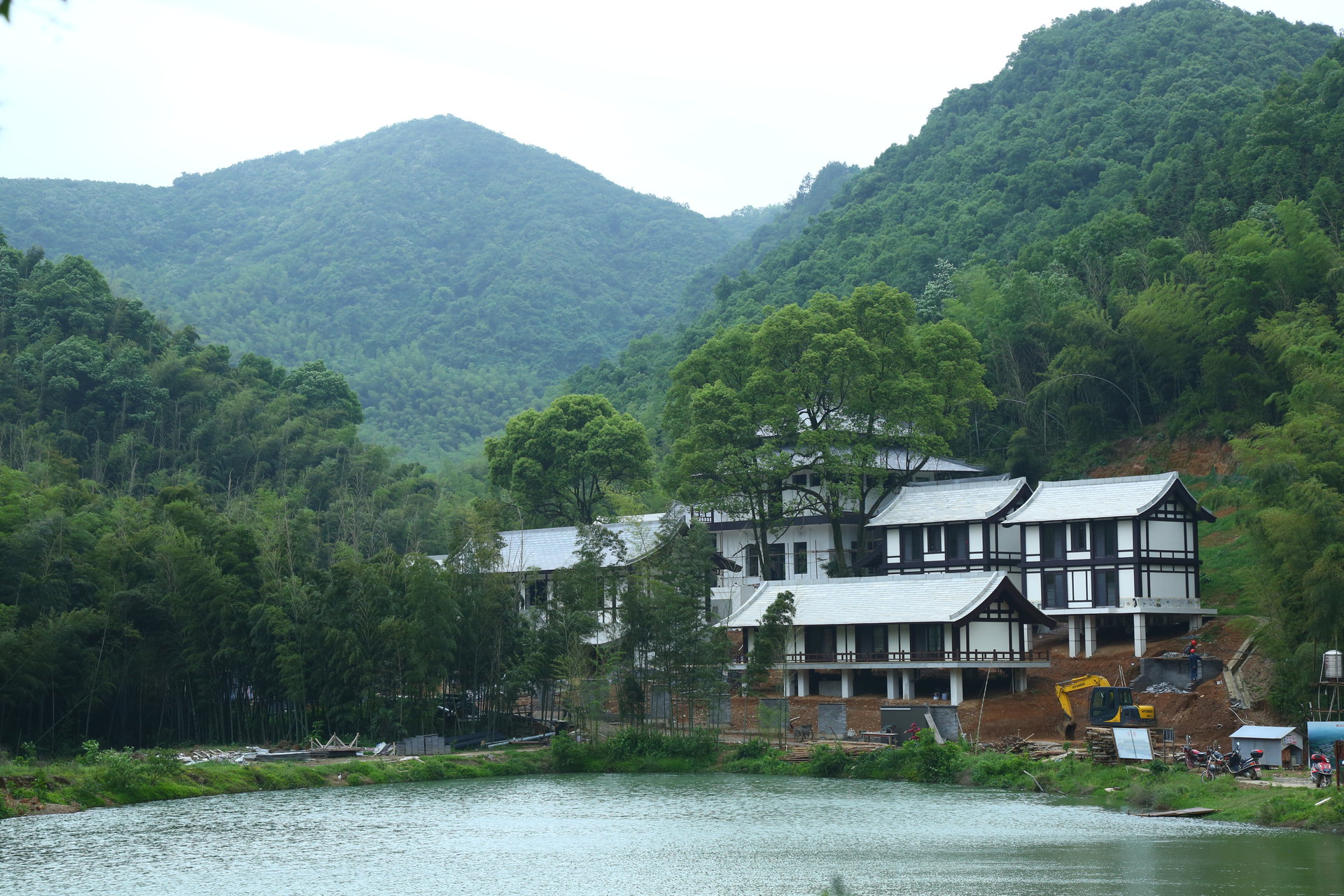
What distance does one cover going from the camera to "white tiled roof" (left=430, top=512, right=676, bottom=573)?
54.2 metres

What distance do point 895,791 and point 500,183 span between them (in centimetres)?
16356

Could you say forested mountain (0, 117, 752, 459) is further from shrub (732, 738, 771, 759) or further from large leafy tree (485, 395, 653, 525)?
shrub (732, 738, 771, 759)

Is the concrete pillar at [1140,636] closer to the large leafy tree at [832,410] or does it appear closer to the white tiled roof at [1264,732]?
the white tiled roof at [1264,732]

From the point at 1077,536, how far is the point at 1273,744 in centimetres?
1475

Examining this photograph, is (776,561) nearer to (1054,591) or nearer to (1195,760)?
(1054,591)

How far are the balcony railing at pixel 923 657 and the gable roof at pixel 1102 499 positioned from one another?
483 centimetres

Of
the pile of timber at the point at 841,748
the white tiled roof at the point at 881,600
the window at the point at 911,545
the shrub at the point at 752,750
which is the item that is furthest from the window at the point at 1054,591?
the shrub at the point at 752,750

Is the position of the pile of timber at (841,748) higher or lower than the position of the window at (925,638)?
lower

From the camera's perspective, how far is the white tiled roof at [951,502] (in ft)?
168

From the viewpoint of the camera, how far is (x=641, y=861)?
85.3ft

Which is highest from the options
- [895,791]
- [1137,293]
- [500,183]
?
[500,183]

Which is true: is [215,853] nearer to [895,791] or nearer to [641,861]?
[641,861]

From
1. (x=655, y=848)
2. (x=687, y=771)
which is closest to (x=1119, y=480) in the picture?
(x=687, y=771)

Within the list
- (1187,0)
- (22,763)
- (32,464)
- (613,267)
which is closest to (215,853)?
(22,763)
